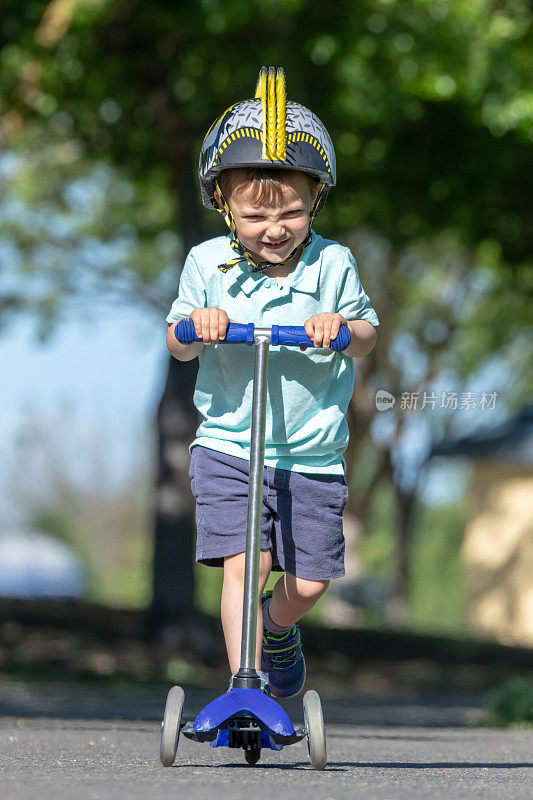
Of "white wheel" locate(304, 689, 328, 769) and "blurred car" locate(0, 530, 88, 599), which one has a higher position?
"white wheel" locate(304, 689, 328, 769)

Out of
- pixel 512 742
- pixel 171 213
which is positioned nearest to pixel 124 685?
pixel 512 742

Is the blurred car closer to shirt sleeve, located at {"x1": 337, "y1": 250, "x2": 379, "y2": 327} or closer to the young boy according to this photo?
the young boy

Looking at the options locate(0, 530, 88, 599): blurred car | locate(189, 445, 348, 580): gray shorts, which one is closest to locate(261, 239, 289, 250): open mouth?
locate(189, 445, 348, 580): gray shorts

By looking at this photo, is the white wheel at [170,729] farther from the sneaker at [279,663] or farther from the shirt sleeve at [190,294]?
the shirt sleeve at [190,294]

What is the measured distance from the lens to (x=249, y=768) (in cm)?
367

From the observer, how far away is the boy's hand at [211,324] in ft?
11.6

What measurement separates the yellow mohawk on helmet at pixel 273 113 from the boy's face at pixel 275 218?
14 cm

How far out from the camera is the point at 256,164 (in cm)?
364

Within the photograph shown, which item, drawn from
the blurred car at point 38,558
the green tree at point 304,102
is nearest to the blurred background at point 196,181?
the green tree at point 304,102

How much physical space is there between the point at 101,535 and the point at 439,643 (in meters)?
43.2

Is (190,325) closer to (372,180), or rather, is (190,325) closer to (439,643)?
(372,180)

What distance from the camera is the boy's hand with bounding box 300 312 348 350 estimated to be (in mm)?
3531

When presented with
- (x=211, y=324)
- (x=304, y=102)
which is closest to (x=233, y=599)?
(x=211, y=324)

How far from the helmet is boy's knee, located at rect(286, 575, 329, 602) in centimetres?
99
